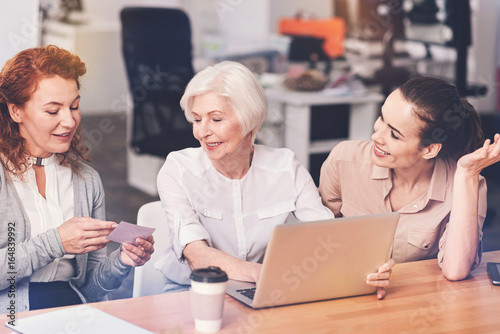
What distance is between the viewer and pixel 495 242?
4.17 metres

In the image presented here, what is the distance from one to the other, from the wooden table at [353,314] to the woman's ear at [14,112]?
0.59 meters

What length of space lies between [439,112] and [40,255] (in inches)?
45.4

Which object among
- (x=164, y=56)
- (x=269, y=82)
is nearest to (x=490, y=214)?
(x=269, y=82)

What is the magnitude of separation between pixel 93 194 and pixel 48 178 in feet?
0.45

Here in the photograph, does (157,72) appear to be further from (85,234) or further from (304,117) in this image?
(85,234)

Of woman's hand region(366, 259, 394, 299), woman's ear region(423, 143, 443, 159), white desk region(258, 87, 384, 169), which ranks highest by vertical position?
woman's ear region(423, 143, 443, 159)

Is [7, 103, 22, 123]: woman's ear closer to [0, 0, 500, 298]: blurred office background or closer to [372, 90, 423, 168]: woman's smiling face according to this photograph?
[372, 90, 423, 168]: woman's smiling face

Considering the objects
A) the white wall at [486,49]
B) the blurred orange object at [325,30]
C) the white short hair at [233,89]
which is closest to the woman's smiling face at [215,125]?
the white short hair at [233,89]

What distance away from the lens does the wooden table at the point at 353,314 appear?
1.47 m

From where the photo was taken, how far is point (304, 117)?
4.50 m

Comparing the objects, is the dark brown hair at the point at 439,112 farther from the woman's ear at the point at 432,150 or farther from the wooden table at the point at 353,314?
the wooden table at the point at 353,314

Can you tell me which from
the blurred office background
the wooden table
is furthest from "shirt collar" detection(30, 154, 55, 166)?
the blurred office background

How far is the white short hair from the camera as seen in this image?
1.91m

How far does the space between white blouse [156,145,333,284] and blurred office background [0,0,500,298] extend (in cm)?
163
